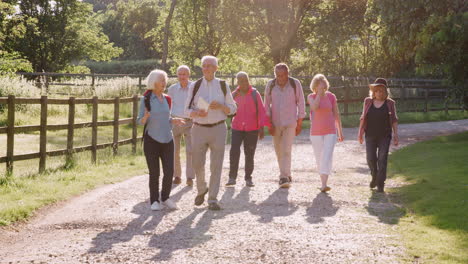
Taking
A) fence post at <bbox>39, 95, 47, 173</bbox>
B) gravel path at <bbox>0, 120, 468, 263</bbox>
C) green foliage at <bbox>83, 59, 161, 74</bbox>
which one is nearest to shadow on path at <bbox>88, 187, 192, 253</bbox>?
gravel path at <bbox>0, 120, 468, 263</bbox>

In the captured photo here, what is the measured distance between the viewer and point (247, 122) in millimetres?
9812

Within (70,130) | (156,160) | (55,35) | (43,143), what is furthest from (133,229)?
(55,35)

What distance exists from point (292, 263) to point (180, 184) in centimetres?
486

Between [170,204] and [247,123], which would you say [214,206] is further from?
[247,123]

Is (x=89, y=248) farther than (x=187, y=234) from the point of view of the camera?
No

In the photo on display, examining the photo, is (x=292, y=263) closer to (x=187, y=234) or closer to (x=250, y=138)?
(x=187, y=234)

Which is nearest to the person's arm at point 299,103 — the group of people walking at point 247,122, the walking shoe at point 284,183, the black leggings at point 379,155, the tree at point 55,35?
the group of people walking at point 247,122

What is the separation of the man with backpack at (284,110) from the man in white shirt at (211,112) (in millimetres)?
1984

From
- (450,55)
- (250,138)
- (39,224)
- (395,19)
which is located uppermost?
(395,19)

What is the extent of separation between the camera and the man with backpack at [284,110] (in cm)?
952

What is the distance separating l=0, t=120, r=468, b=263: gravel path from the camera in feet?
18.1

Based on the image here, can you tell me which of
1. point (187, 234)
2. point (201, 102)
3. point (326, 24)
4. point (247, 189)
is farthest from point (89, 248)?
point (326, 24)

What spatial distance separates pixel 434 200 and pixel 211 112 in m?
3.30

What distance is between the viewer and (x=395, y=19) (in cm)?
1794
